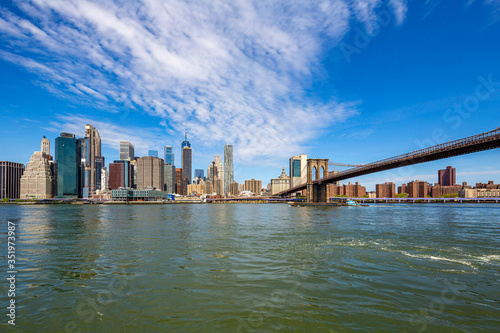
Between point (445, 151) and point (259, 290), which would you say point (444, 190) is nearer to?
point (445, 151)

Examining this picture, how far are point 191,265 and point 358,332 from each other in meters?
8.14

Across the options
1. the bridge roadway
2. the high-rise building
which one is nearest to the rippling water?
the bridge roadway

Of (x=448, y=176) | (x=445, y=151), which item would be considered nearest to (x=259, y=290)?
(x=445, y=151)

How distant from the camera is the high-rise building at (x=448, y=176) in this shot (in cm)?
17725

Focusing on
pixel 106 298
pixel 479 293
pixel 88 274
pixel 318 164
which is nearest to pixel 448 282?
pixel 479 293

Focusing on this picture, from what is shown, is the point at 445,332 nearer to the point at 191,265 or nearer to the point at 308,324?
the point at 308,324

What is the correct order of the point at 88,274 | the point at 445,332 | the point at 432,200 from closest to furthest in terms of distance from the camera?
the point at 445,332, the point at 88,274, the point at 432,200

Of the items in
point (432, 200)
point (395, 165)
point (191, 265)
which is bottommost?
point (432, 200)

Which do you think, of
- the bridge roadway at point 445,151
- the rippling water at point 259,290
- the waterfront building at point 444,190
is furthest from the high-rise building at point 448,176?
the rippling water at point 259,290

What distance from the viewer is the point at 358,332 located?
6.06 m

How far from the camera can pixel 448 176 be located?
181 metres

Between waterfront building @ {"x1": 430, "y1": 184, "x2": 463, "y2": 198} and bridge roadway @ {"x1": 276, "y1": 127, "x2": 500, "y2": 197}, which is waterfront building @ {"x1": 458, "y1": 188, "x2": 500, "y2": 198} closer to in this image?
waterfront building @ {"x1": 430, "y1": 184, "x2": 463, "y2": 198}

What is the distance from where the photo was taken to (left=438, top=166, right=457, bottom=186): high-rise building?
177250 mm

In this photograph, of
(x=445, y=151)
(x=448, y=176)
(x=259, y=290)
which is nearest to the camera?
(x=259, y=290)
